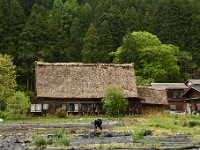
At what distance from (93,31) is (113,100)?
27668 millimetres

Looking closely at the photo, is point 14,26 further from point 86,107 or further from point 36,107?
point 86,107

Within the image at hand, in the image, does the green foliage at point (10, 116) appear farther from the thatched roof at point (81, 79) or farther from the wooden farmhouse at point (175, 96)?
the wooden farmhouse at point (175, 96)

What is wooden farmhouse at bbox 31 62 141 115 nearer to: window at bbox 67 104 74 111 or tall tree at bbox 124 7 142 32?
window at bbox 67 104 74 111

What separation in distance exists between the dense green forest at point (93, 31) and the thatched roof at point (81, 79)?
12.0 m

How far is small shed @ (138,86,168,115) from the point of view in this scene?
49.2 metres

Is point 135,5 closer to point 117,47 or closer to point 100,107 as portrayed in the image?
point 117,47

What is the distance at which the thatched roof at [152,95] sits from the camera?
49.3 metres

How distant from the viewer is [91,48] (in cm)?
6806

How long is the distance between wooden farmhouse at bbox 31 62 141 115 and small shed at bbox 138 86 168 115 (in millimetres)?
939

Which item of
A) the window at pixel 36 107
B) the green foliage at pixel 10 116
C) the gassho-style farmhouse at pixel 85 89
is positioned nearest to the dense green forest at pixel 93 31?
the gassho-style farmhouse at pixel 85 89

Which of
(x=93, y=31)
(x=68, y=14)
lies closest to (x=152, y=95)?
(x=93, y=31)

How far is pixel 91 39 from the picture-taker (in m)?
69.1

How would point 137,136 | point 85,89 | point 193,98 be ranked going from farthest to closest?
point 193,98 → point 85,89 → point 137,136

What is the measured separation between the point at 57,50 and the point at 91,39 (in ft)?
21.4
